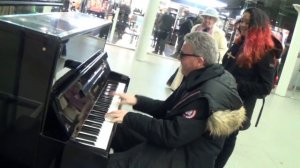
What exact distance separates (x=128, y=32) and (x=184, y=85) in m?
10.0

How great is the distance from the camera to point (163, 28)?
37.7 feet

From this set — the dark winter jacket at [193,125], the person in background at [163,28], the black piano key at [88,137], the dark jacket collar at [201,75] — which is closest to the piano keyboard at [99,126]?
the black piano key at [88,137]

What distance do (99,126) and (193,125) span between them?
529mm

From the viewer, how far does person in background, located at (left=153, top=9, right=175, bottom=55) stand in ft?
37.6

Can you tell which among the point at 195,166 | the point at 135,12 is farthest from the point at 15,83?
the point at 135,12

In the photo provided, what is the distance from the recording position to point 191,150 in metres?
1.97

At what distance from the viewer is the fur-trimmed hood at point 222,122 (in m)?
1.81

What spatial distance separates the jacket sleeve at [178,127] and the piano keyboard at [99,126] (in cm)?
19

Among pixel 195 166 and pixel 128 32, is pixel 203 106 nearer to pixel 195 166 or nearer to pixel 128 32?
pixel 195 166

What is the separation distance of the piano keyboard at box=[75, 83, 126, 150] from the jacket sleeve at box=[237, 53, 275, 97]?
3.16ft

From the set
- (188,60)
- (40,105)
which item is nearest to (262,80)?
(188,60)

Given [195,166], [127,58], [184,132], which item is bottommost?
[127,58]

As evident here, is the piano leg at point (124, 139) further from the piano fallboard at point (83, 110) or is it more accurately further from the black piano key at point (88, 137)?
the black piano key at point (88, 137)

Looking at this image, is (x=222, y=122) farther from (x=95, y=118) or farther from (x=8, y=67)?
(x=8, y=67)
